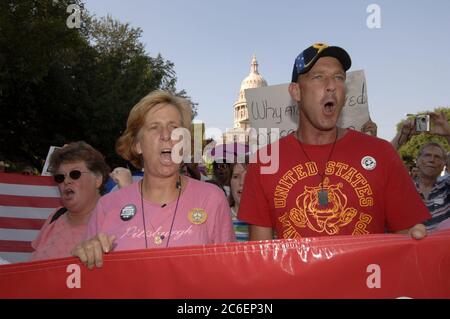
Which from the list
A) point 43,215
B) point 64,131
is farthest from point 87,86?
point 43,215

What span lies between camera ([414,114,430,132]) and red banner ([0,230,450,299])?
291 centimetres

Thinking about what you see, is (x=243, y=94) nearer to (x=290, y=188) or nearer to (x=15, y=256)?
(x=15, y=256)

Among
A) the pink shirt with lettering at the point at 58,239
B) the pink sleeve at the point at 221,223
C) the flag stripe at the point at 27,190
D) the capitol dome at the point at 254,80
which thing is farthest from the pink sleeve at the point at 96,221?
the capitol dome at the point at 254,80

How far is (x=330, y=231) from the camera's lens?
8.73 feet

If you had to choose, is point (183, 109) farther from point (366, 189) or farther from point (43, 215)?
point (43, 215)

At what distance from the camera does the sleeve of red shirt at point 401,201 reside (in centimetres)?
261

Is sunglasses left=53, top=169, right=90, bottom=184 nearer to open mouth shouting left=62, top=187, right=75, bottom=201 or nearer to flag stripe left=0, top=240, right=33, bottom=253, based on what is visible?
open mouth shouting left=62, top=187, right=75, bottom=201

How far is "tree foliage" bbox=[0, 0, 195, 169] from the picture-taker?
647 inches

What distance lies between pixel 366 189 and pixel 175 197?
1003mm

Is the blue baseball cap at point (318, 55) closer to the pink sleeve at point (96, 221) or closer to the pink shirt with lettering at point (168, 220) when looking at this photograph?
the pink shirt with lettering at point (168, 220)

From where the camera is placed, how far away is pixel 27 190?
239 inches

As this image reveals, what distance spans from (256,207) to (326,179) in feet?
1.35

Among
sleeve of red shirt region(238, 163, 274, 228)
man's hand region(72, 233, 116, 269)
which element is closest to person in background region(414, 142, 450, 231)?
sleeve of red shirt region(238, 163, 274, 228)

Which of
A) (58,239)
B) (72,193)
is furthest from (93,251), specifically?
(72,193)
